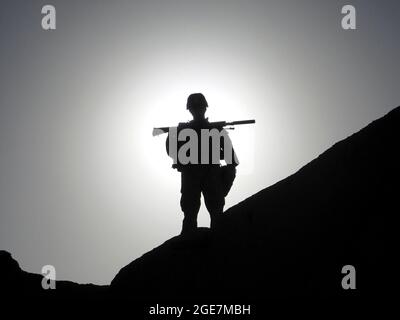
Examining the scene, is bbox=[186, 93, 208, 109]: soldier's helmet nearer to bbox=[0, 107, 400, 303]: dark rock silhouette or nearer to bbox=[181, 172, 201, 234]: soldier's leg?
bbox=[181, 172, 201, 234]: soldier's leg

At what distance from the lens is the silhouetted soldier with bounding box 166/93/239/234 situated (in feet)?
38.3

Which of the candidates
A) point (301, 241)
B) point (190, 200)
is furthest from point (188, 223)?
point (301, 241)

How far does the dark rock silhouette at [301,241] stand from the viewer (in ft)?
23.7

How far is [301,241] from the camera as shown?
800cm

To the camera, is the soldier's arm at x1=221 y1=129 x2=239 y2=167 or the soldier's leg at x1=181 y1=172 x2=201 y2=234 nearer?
the soldier's leg at x1=181 y1=172 x2=201 y2=234

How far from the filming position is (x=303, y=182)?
934 centimetres

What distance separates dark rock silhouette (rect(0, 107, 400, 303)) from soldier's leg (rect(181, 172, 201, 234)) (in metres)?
1.09

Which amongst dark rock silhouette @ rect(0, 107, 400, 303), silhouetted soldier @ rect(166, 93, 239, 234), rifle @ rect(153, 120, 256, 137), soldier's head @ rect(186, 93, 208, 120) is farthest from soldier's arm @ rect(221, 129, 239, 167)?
dark rock silhouette @ rect(0, 107, 400, 303)

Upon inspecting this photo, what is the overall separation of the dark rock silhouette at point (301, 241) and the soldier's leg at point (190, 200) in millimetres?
1086

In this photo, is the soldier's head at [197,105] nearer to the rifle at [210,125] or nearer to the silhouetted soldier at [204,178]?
the silhouetted soldier at [204,178]

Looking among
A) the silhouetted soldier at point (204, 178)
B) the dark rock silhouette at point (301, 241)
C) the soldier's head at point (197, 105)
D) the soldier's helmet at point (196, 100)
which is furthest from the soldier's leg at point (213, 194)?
the soldier's helmet at point (196, 100)

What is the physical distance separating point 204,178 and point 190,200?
2.23 ft
